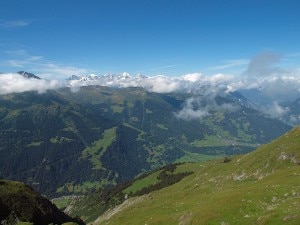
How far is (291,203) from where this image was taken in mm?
53250

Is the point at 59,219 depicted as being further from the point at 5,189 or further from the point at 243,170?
the point at 243,170

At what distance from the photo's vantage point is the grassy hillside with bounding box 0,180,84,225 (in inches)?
4058

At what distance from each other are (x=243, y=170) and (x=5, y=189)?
85821mm

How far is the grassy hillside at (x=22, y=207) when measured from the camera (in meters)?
103

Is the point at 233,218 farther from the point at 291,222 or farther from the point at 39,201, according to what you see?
the point at 39,201

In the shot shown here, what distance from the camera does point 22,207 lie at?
112 metres

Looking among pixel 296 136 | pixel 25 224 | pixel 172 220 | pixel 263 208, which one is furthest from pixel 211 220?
pixel 296 136

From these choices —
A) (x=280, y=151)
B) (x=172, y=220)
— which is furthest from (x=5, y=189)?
(x=280, y=151)

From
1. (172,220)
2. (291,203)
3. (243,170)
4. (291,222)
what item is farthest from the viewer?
(243,170)

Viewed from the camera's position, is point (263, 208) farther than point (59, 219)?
No

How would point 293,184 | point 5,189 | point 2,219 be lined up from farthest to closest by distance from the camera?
1. point 5,189
2. point 2,219
3. point 293,184

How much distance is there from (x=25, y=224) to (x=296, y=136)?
105662 mm

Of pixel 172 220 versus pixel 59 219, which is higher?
pixel 172 220

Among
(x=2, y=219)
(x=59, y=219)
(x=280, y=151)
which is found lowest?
(x=59, y=219)
